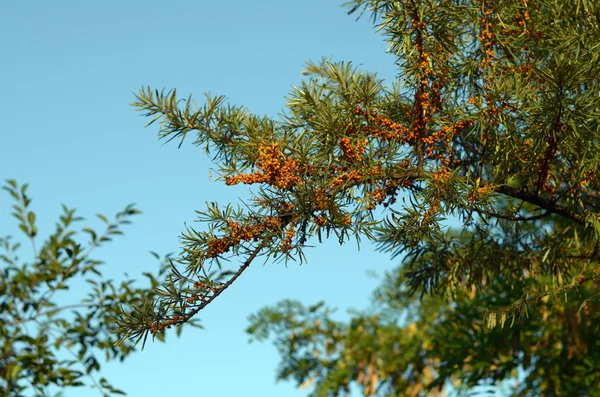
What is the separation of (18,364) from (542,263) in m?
3.51

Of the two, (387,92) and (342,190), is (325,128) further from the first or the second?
(387,92)

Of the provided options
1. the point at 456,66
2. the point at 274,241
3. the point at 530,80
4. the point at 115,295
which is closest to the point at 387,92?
the point at 456,66

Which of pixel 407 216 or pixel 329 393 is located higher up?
pixel 329 393

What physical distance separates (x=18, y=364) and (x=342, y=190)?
2254mm

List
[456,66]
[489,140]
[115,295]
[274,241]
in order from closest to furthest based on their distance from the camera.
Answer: [274,241] → [489,140] → [456,66] → [115,295]

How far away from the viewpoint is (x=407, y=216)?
12.9 feet

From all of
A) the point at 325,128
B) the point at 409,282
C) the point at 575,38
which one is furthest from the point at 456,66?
the point at 409,282

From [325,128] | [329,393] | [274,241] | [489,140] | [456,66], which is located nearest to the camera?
[274,241]

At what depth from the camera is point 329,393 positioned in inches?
464

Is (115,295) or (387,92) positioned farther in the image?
(115,295)

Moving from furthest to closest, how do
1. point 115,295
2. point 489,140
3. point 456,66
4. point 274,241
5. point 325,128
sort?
point 115,295 → point 456,66 → point 489,140 → point 325,128 → point 274,241

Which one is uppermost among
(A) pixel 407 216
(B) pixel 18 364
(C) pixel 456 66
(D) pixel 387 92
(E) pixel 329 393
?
(E) pixel 329 393

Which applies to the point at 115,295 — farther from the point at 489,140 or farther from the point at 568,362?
the point at 568,362

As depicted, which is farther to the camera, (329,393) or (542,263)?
(329,393)
